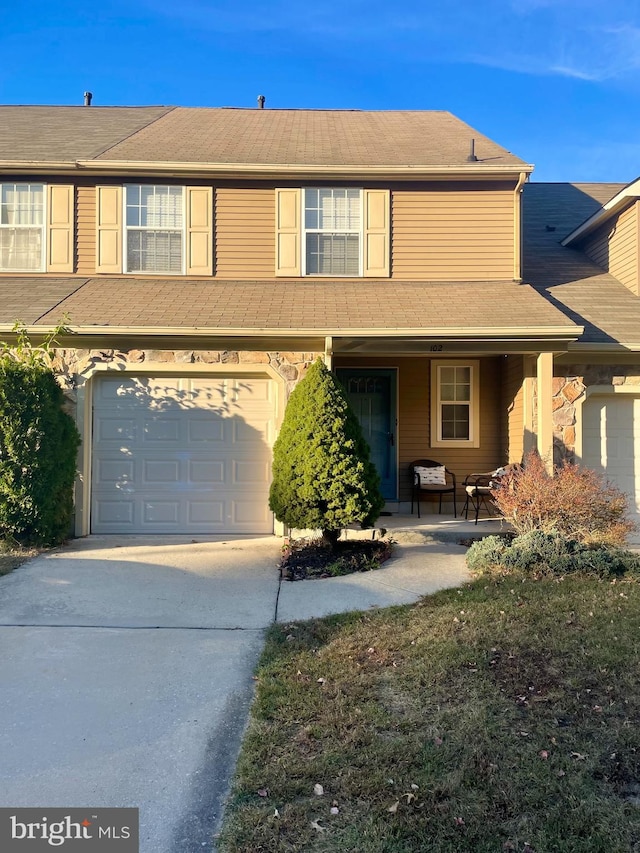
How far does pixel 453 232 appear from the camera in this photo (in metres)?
9.45

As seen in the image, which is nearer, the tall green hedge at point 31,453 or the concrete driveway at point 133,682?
the concrete driveway at point 133,682

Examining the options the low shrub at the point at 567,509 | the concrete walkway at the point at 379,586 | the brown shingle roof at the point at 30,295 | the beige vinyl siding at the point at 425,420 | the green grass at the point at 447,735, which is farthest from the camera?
the beige vinyl siding at the point at 425,420

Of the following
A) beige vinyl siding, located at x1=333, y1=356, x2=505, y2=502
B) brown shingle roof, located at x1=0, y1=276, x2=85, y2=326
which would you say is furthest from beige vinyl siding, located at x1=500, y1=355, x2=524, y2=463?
brown shingle roof, located at x1=0, y1=276, x2=85, y2=326

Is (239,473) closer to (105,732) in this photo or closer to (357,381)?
(357,381)

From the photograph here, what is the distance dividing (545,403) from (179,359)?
496cm

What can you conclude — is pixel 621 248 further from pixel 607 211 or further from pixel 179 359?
pixel 179 359

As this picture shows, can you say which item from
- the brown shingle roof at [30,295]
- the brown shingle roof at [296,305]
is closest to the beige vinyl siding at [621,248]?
the brown shingle roof at [296,305]

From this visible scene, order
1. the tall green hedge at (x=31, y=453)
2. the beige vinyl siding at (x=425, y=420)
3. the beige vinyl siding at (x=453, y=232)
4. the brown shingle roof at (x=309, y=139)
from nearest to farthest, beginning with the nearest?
1. the tall green hedge at (x=31, y=453)
2. the beige vinyl siding at (x=453, y=232)
3. the brown shingle roof at (x=309, y=139)
4. the beige vinyl siding at (x=425, y=420)

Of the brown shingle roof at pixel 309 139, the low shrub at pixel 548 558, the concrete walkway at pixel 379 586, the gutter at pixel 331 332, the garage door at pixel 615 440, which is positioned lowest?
the concrete walkway at pixel 379 586

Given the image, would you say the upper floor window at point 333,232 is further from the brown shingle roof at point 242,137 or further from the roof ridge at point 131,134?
the roof ridge at point 131,134

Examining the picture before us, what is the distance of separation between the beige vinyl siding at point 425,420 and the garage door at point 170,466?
274 centimetres

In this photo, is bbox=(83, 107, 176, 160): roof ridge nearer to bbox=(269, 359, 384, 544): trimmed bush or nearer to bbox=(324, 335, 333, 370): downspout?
bbox=(324, 335, 333, 370): downspout

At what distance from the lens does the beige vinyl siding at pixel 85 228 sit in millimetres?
9320

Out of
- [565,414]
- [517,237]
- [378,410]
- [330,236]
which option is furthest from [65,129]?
[565,414]
